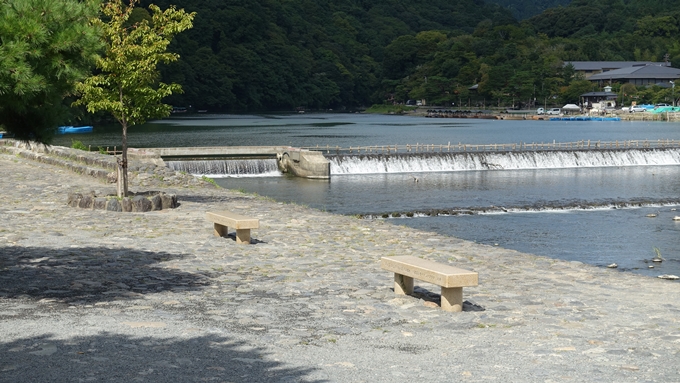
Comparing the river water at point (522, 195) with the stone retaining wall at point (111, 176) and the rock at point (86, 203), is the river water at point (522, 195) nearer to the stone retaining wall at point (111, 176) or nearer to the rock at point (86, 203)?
the stone retaining wall at point (111, 176)

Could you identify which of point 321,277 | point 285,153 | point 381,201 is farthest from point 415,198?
point 321,277

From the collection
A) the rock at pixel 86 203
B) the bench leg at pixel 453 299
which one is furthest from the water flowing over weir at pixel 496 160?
the bench leg at pixel 453 299

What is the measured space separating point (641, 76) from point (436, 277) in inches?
7548

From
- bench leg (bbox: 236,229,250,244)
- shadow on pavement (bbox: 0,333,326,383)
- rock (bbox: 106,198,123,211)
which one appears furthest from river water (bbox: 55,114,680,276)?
shadow on pavement (bbox: 0,333,326,383)

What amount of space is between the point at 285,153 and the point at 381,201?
14313 millimetres

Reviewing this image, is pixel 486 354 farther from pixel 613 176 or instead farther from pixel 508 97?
pixel 508 97

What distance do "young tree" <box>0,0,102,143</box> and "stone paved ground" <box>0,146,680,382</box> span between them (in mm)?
2306

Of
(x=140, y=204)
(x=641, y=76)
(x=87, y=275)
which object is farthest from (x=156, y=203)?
(x=641, y=76)

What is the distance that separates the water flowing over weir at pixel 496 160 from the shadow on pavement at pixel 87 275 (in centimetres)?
3956

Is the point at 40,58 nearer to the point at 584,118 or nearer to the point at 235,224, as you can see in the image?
the point at 235,224

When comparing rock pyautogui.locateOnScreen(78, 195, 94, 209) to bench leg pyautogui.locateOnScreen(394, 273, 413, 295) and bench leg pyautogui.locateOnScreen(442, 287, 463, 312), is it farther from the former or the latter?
bench leg pyautogui.locateOnScreen(442, 287, 463, 312)

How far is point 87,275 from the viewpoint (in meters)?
13.2

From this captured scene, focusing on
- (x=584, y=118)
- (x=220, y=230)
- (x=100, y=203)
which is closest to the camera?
(x=220, y=230)

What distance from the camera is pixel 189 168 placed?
51.9 m
